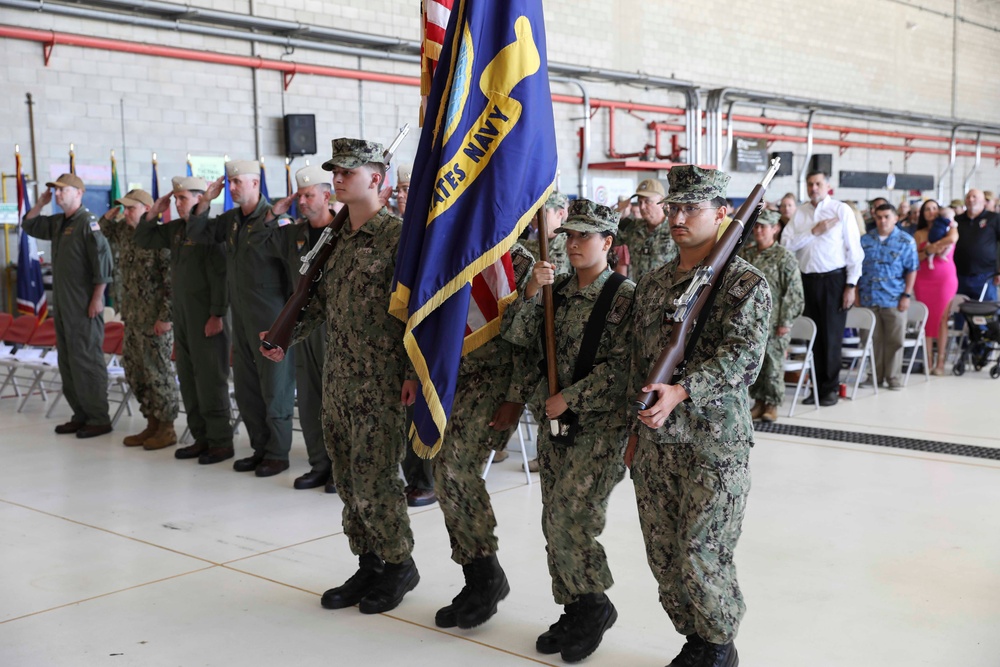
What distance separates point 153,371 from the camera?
706cm

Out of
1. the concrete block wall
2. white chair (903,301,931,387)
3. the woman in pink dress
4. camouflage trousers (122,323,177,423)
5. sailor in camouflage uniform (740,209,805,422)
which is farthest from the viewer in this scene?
the concrete block wall

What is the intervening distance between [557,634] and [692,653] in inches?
20.9

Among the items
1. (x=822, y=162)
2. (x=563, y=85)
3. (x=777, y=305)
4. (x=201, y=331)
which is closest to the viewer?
(x=201, y=331)

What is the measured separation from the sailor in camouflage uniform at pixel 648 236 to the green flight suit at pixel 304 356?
126 inches

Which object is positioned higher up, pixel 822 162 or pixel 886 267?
pixel 822 162

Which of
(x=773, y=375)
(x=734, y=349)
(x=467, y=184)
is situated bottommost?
(x=773, y=375)

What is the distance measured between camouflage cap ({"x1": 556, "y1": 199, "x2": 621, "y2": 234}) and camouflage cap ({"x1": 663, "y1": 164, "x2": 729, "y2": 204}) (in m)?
0.39

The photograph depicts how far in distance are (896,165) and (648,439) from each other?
21.7 meters

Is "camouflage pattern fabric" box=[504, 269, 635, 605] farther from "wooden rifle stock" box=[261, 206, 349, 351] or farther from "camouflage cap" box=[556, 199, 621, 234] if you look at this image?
"wooden rifle stock" box=[261, 206, 349, 351]

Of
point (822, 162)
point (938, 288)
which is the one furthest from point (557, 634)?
point (822, 162)

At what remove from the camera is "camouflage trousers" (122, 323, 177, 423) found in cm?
705

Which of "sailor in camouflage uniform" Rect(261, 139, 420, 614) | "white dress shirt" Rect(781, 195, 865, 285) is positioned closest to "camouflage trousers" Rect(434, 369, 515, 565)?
"sailor in camouflage uniform" Rect(261, 139, 420, 614)

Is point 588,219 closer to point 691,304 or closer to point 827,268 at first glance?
point 691,304

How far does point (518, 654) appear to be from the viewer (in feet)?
11.1
